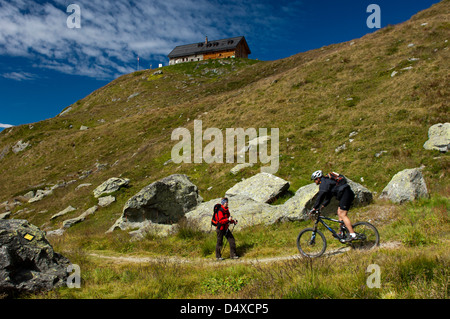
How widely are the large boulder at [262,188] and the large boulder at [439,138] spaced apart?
9.62 m

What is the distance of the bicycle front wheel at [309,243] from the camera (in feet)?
31.1

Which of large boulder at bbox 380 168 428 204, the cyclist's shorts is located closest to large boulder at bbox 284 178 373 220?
large boulder at bbox 380 168 428 204

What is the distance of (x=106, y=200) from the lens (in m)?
26.7

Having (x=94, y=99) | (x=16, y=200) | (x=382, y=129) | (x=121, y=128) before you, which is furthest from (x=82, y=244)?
(x=94, y=99)

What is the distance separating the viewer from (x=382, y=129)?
2089cm

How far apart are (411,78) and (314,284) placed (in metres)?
27.8

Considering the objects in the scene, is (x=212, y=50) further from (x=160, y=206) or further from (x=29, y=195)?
(x=160, y=206)

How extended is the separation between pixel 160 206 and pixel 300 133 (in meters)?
15.5

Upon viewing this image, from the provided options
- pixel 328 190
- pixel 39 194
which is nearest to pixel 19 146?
pixel 39 194

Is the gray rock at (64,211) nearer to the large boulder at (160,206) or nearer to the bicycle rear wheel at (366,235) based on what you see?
the large boulder at (160,206)

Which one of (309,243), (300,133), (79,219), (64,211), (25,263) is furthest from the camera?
(64,211)

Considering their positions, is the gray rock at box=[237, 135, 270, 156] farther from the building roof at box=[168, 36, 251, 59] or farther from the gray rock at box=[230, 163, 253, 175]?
the building roof at box=[168, 36, 251, 59]

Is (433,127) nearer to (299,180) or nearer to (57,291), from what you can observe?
(299,180)

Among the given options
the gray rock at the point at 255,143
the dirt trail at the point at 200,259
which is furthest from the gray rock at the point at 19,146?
the dirt trail at the point at 200,259
